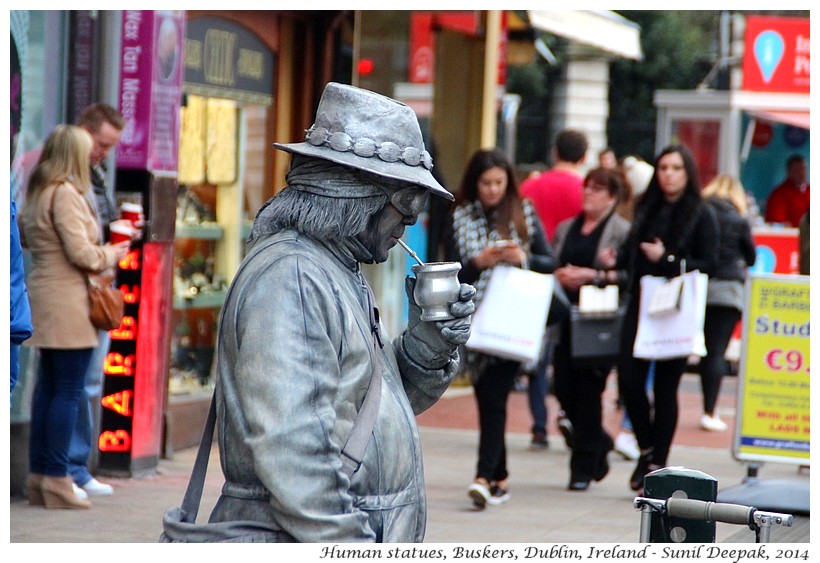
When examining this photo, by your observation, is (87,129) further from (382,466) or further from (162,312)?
(382,466)

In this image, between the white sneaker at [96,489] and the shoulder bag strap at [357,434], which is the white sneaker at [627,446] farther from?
the shoulder bag strap at [357,434]

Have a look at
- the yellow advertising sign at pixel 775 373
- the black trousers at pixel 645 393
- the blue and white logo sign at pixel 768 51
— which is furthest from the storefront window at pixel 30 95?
the blue and white logo sign at pixel 768 51

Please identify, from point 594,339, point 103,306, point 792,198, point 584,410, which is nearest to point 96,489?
point 103,306

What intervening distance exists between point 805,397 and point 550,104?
2981 cm

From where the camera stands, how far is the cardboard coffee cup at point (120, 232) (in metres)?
7.16

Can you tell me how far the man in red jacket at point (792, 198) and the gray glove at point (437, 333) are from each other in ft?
45.9

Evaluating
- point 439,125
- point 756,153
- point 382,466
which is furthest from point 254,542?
point 756,153

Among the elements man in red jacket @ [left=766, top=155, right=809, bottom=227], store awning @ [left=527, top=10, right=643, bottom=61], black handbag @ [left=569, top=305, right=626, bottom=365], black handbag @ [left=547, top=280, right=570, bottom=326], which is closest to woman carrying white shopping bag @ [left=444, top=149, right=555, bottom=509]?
black handbag @ [left=547, top=280, right=570, bottom=326]

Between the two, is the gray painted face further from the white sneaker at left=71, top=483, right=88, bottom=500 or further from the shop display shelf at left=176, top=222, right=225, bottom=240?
the shop display shelf at left=176, top=222, right=225, bottom=240

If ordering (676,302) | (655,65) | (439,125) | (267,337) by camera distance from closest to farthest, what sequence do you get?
1. (267,337)
2. (676,302)
3. (439,125)
4. (655,65)

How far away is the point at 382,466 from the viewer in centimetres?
289

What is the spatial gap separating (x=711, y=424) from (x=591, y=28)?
550 cm

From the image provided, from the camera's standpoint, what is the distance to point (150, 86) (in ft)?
25.0

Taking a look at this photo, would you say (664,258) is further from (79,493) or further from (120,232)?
(79,493)
